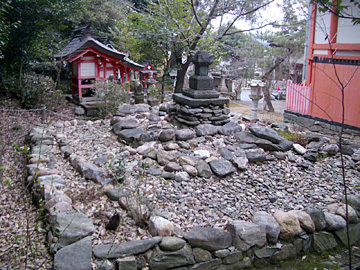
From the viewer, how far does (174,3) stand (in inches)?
359

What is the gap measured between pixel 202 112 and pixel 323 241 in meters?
3.34

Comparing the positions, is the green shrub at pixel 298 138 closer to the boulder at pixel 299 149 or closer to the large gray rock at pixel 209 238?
the boulder at pixel 299 149

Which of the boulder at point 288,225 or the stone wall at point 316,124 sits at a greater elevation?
the stone wall at point 316,124

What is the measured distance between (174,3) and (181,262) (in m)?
7.70

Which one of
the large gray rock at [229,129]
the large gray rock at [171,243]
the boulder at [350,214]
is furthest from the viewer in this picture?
the large gray rock at [229,129]

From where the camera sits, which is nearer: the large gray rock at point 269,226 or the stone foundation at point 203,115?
the large gray rock at point 269,226

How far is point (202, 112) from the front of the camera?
254 inches

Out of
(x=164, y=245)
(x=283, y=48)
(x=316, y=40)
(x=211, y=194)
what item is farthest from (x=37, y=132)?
(x=283, y=48)

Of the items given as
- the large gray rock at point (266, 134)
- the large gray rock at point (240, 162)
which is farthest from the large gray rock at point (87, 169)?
the large gray rock at point (266, 134)

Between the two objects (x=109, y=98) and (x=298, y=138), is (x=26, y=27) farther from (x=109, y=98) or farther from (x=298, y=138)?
(x=298, y=138)

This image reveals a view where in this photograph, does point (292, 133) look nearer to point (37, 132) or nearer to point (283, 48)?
point (37, 132)

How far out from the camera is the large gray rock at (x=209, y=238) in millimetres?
3348

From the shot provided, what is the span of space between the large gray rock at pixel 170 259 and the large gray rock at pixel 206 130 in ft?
9.88

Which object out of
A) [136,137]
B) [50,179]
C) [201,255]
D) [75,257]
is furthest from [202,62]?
[75,257]
